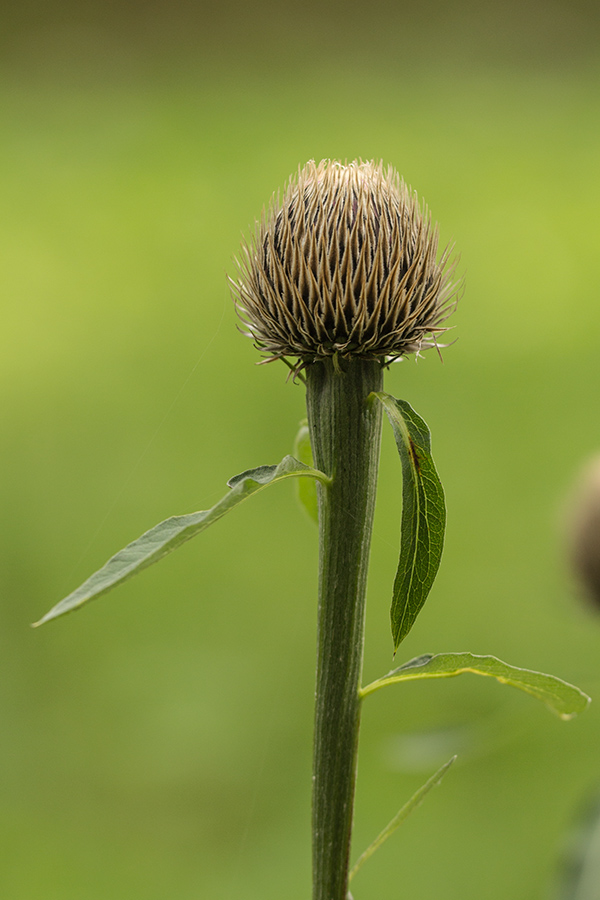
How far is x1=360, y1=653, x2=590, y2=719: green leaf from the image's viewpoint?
1.22 ft

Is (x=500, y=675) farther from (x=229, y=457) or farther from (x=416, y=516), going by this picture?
(x=229, y=457)

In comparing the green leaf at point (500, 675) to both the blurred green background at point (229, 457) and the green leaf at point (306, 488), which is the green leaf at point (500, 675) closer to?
the green leaf at point (306, 488)

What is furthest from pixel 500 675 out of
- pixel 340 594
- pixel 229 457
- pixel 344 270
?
pixel 229 457

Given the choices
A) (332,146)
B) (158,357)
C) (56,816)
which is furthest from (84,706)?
(332,146)

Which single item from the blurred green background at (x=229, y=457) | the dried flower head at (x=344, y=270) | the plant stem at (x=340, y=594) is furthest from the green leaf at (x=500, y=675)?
the blurred green background at (x=229, y=457)

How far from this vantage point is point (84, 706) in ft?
4.44

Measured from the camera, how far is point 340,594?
Answer: 39 centimetres

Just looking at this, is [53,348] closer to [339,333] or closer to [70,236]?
[70,236]

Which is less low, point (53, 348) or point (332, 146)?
point (332, 146)

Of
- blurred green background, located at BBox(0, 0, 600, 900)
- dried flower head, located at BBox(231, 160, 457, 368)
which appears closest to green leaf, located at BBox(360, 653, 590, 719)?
dried flower head, located at BBox(231, 160, 457, 368)

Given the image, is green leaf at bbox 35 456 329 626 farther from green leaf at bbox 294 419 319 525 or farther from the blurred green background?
the blurred green background

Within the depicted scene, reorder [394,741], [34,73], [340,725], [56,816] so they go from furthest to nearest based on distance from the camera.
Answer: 1. [34,73]
2. [56,816]
3. [394,741]
4. [340,725]

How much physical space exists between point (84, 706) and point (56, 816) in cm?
18

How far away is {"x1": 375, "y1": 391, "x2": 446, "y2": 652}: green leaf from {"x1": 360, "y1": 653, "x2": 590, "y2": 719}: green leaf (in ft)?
0.09
